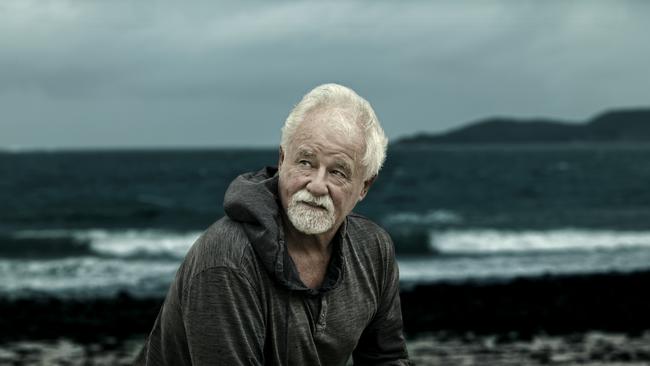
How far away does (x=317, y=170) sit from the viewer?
255 centimetres

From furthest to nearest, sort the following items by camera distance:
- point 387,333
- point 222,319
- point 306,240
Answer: point 387,333 → point 306,240 → point 222,319

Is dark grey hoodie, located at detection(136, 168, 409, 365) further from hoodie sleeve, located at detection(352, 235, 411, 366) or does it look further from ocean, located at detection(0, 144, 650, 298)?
ocean, located at detection(0, 144, 650, 298)

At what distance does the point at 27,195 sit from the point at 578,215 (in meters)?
22.1

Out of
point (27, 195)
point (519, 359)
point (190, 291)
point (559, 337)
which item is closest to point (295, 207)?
point (190, 291)

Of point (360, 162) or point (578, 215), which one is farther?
point (578, 215)

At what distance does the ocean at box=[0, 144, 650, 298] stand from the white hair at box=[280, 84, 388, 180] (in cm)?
1457

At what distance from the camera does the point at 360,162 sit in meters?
2.59

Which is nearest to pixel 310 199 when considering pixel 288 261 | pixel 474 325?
pixel 288 261

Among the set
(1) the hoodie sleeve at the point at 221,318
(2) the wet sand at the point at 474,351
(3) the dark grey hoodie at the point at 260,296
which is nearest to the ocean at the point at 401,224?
(2) the wet sand at the point at 474,351

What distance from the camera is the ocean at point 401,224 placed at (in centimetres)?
2031

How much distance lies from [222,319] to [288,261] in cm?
22

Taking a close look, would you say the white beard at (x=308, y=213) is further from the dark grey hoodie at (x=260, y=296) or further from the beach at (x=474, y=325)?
the beach at (x=474, y=325)

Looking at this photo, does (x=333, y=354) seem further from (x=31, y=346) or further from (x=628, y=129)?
(x=628, y=129)

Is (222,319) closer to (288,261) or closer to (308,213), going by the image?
(288,261)
